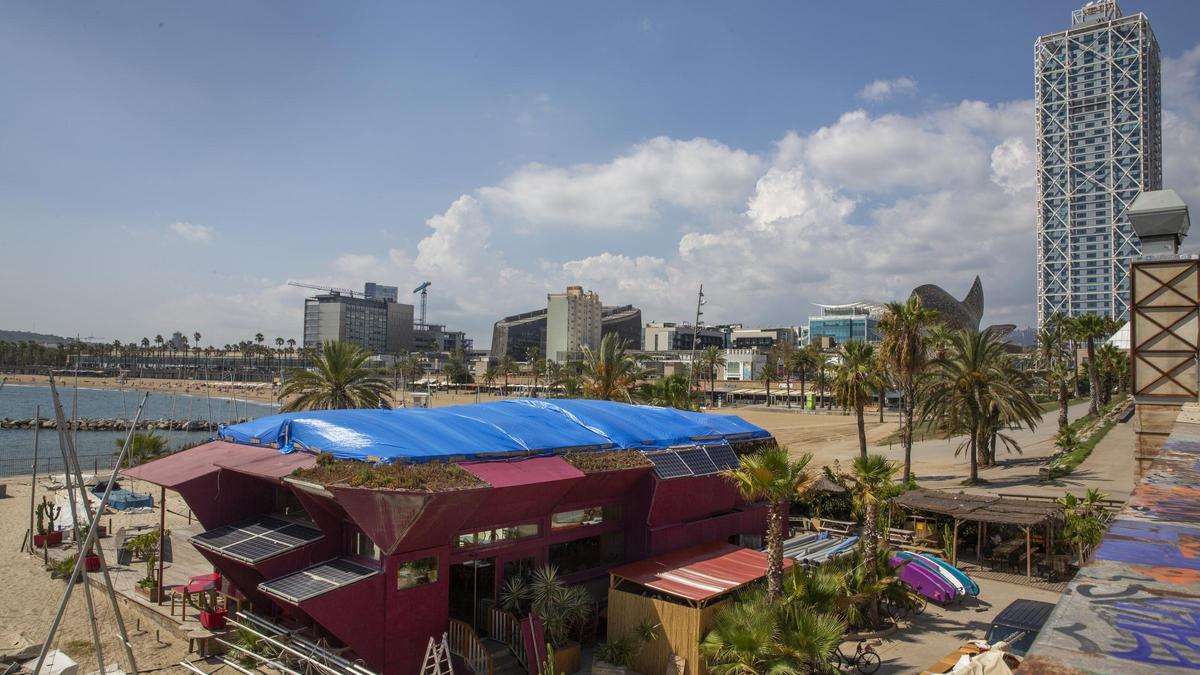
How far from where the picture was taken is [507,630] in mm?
17141

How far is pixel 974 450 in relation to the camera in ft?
128

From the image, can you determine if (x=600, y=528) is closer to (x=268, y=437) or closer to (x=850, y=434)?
(x=268, y=437)

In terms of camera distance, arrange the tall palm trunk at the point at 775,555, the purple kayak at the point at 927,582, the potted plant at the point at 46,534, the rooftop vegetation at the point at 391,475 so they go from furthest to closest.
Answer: the potted plant at the point at 46,534 → the purple kayak at the point at 927,582 → the tall palm trunk at the point at 775,555 → the rooftop vegetation at the point at 391,475

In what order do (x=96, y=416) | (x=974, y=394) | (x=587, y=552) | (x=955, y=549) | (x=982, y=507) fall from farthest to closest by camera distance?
(x=96, y=416) → (x=974, y=394) → (x=955, y=549) → (x=982, y=507) → (x=587, y=552)

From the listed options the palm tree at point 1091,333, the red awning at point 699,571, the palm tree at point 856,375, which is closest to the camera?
the red awning at point 699,571

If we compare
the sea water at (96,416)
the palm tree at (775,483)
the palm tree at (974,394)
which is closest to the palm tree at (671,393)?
the palm tree at (974,394)

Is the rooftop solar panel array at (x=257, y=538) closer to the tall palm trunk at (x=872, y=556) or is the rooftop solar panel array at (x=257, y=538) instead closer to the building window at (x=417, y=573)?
the building window at (x=417, y=573)

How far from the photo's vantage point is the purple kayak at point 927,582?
70.5 ft

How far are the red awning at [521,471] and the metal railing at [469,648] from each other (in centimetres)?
353

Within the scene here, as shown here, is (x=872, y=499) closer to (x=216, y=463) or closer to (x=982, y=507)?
(x=982, y=507)

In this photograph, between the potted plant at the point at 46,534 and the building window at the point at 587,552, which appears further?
the potted plant at the point at 46,534

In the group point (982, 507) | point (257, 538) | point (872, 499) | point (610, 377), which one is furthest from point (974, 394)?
point (257, 538)

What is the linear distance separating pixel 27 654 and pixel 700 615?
18.2 meters

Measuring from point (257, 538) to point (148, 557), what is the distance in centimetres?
1190
